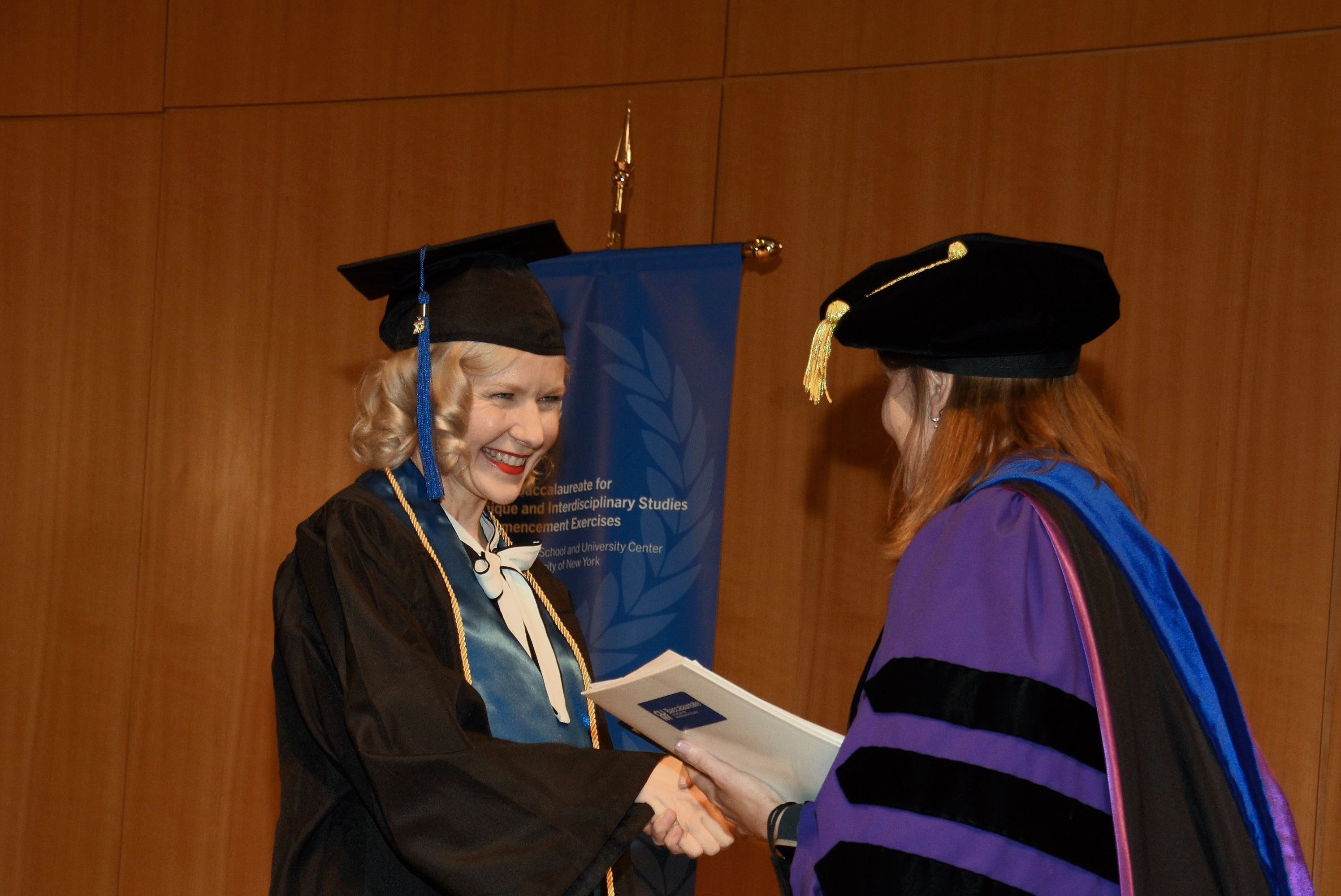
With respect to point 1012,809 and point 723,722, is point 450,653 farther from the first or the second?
point 1012,809

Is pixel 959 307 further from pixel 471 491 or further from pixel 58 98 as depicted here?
pixel 58 98

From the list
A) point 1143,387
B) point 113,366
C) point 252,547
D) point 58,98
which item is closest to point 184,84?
point 58,98

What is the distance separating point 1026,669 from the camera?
158 centimetres

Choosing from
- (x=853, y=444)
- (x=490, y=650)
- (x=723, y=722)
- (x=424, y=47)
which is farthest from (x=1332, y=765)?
(x=424, y=47)

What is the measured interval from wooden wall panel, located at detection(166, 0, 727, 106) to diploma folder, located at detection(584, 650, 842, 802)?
8.29ft

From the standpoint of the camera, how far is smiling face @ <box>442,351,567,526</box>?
238 cm

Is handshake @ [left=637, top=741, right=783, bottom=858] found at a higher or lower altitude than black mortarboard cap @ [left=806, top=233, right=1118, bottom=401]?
lower

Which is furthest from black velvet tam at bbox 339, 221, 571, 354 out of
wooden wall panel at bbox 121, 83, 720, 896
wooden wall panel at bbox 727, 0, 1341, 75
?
wooden wall panel at bbox 121, 83, 720, 896

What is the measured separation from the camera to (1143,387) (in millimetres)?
3346

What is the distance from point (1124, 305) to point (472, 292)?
73.4 inches

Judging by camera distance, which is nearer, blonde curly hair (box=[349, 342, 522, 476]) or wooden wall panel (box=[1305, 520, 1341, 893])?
blonde curly hair (box=[349, 342, 522, 476])

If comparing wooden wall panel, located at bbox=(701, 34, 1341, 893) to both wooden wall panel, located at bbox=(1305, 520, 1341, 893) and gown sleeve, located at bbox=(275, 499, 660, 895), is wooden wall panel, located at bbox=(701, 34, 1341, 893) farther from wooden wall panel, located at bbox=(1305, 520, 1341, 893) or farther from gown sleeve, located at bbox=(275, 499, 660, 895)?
gown sleeve, located at bbox=(275, 499, 660, 895)

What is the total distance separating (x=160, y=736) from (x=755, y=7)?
10.9ft

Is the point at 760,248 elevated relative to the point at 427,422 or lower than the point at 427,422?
elevated
